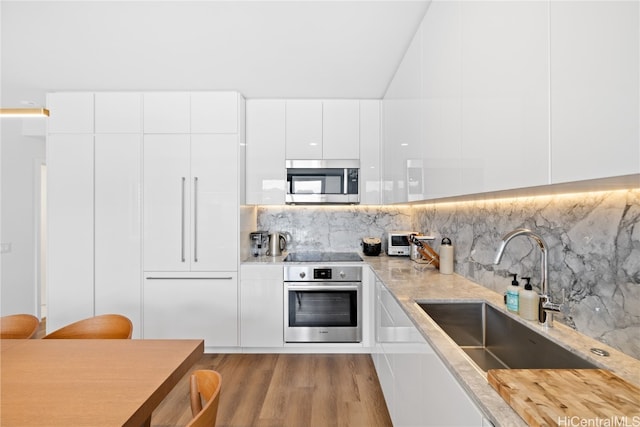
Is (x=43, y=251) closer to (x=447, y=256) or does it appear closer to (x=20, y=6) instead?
(x=20, y=6)

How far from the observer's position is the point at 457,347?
1071 millimetres

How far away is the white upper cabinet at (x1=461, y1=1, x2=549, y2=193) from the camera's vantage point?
926mm

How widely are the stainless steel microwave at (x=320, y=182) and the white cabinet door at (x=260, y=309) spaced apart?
79 centimetres

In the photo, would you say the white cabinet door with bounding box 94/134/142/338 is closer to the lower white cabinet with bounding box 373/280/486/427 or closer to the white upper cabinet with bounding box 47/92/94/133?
the white upper cabinet with bounding box 47/92/94/133

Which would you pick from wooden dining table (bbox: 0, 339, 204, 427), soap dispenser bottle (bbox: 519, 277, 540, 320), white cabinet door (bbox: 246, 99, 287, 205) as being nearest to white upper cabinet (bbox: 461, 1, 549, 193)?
Result: soap dispenser bottle (bbox: 519, 277, 540, 320)

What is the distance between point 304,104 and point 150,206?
1.84 m

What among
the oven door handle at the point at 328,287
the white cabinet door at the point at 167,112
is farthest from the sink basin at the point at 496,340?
the white cabinet door at the point at 167,112

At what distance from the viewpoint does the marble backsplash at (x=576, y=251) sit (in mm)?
1005

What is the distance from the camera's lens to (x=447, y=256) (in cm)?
233

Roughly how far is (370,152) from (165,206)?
213cm

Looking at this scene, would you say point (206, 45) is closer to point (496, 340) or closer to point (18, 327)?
point (18, 327)

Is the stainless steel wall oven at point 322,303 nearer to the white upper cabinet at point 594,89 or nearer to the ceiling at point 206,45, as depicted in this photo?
the ceiling at point 206,45

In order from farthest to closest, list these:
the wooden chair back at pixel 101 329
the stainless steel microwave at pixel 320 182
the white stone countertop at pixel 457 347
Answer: the stainless steel microwave at pixel 320 182, the wooden chair back at pixel 101 329, the white stone countertop at pixel 457 347

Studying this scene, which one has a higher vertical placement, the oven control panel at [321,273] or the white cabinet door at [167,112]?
the white cabinet door at [167,112]
